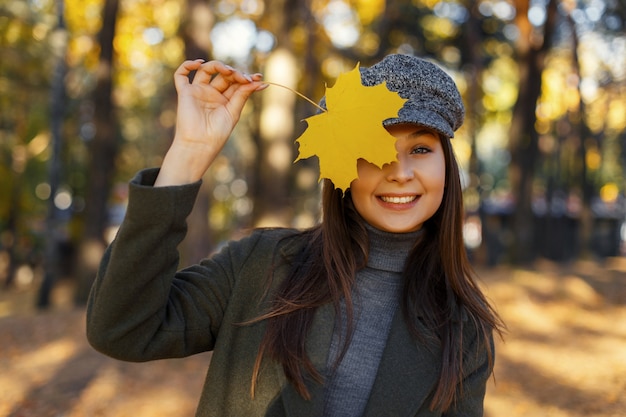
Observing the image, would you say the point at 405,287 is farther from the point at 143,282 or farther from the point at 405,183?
the point at 143,282

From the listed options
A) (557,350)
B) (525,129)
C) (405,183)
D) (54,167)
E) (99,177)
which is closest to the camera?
(405,183)

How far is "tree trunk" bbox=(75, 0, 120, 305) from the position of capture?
10.4 m

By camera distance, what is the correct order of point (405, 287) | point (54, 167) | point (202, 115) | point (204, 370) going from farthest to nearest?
point (54, 167)
point (204, 370)
point (405, 287)
point (202, 115)

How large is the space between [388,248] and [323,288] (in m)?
0.28

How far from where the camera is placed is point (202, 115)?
1938 millimetres

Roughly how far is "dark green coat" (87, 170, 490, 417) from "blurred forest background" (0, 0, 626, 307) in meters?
6.29

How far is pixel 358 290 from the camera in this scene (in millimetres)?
2172

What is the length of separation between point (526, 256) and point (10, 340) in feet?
34.4

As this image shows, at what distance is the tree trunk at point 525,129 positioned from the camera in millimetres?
14266

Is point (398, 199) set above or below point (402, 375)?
above

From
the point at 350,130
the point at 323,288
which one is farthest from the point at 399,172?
the point at 323,288

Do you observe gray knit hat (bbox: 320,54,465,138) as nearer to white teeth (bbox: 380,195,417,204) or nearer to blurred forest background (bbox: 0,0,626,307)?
white teeth (bbox: 380,195,417,204)

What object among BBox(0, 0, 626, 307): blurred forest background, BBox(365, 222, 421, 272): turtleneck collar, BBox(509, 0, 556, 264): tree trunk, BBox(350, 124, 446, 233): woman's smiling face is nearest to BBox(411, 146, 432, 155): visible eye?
BBox(350, 124, 446, 233): woman's smiling face

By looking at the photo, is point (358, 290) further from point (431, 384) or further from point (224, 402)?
point (224, 402)
